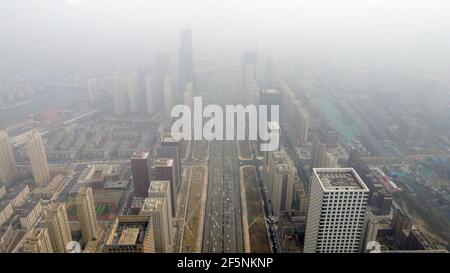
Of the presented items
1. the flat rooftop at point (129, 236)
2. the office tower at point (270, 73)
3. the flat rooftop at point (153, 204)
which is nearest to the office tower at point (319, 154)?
the flat rooftop at point (153, 204)

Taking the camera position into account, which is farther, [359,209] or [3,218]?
[3,218]

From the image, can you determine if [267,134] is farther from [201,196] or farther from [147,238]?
[147,238]

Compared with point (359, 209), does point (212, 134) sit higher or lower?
lower

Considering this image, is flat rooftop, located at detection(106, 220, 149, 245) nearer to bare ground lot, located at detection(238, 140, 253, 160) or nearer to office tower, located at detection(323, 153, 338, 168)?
office tower, located at detection(323, 153, 338, 168)

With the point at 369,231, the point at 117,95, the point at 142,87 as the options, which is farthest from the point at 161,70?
the point at 369,231

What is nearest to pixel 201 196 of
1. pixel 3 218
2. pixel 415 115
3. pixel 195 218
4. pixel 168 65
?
pixel 195 218

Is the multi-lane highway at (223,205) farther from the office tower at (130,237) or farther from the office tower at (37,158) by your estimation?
the office tower at (37,158)

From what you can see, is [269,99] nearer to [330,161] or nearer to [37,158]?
[330,161]
